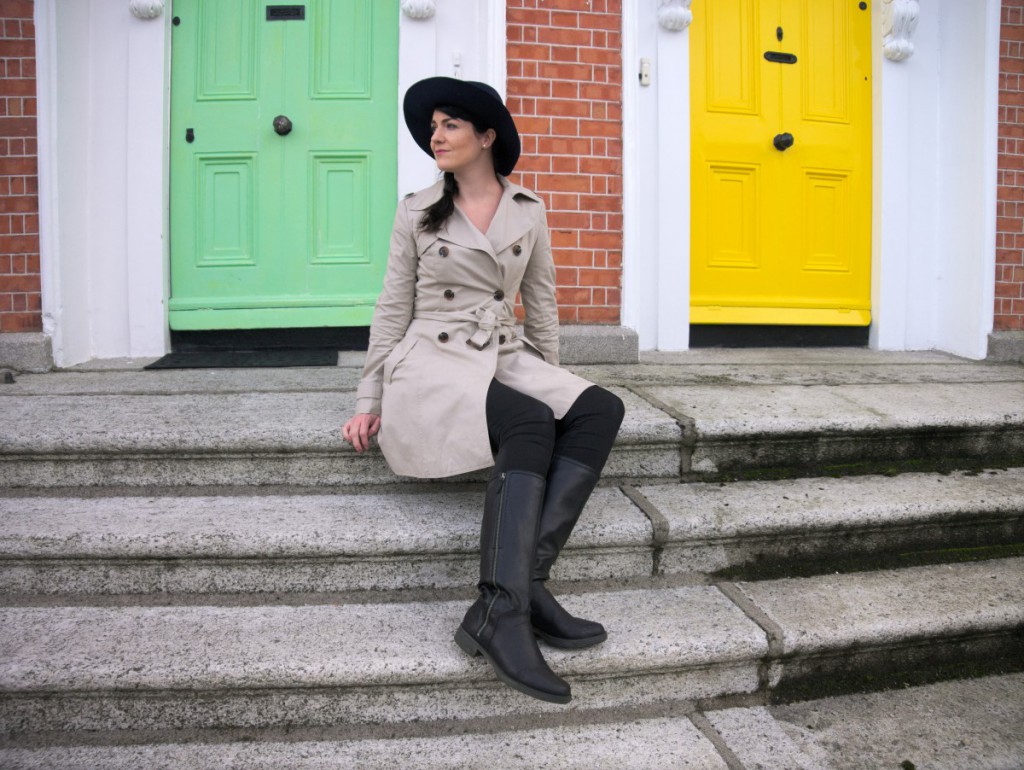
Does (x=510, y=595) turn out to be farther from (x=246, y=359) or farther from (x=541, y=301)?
(x=246, y=359)

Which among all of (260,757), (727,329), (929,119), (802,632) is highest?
(929,119)

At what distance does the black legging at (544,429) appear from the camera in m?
1.97

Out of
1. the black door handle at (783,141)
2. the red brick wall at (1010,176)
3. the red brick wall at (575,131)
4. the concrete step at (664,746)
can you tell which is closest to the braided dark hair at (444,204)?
the concrete step at (664,746)

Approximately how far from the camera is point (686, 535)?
234 cm

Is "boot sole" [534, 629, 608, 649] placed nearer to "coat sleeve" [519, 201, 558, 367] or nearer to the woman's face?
"coat sleeve" [519, 201, 558, 367]

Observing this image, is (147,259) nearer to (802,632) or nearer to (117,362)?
(117,362)

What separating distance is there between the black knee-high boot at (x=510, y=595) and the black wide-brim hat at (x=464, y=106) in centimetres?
112

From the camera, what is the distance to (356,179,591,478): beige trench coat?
211cm

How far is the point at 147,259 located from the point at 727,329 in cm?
350

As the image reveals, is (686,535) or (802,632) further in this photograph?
(686,535)

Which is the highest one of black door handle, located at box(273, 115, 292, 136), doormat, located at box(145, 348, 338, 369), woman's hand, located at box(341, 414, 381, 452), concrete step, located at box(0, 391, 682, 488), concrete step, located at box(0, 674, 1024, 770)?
black door handle, located at box(273, 115, 292, 136)

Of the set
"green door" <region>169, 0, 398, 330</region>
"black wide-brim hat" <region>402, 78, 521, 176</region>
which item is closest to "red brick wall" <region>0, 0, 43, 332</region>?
Answer: "green door" <region>169, 0, 398, 330</region>

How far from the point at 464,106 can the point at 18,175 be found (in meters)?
2.93

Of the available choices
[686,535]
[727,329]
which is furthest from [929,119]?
[686,535]
